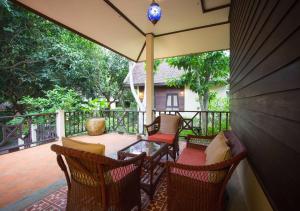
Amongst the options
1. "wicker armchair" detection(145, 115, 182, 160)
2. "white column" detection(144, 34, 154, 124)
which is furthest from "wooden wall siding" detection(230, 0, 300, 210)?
"white column" detection(144, 34, 154, 124)

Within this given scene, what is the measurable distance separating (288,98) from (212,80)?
521cm

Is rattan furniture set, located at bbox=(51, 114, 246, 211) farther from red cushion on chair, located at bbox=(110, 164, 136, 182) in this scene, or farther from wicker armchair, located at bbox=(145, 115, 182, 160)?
wicker armchair, located at bbox=(145, 115, 182, 160)

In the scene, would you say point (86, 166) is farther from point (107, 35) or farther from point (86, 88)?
point (86, 88)

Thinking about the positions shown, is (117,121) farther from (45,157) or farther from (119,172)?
(119,172)

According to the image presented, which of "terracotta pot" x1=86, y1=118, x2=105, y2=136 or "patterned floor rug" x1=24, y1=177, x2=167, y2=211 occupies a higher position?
"terracotta pot" x1=86, y1=118, x2=105, y2=136

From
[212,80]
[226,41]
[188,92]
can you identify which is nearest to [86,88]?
[188,92]

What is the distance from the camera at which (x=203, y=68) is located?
5430mm

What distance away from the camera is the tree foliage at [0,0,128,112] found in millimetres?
6234

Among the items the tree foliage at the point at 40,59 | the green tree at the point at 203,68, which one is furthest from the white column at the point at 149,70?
the tree foliage at the point at 40,59

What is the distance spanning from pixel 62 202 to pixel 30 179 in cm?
101

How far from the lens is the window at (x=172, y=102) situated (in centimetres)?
958

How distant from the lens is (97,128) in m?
5.71

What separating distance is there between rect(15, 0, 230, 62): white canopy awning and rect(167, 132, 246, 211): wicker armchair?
288 centimetres

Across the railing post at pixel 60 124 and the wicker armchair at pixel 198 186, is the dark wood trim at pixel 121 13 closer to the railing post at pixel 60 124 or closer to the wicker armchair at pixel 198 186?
the wicker armchair at pixel 198 186
